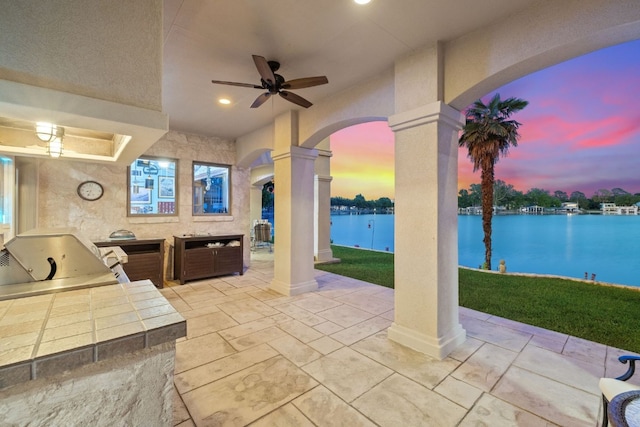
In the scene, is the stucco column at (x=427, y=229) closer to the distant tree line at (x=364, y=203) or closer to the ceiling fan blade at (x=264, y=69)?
the ceiling fan blade at (x=264, y=69)

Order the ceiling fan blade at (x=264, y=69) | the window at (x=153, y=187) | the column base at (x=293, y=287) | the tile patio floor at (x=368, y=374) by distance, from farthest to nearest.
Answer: the window at (x=153, y=187), the column base at (x=293, y=287), the ceiling fan blade at (x=264, y=69), the tile patio floor at (x=368, y=374)

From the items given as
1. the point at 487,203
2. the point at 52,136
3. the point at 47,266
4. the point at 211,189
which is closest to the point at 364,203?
the point at 487,203

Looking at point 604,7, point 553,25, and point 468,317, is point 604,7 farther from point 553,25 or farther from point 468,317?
point 468,317

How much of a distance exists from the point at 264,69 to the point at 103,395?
278cm

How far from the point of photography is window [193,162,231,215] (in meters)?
6.03

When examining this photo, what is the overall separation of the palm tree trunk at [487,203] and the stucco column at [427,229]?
6.08m

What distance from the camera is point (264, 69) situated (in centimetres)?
266

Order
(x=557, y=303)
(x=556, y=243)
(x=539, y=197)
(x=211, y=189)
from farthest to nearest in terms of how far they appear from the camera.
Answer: (x=539, y=197)
(x=556, y=243)
(x=211, y=189)
(x=557, y=303)

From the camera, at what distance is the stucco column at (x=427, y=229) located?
261 centimetres

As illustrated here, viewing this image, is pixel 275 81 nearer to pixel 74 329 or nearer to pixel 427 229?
pixel 427 229

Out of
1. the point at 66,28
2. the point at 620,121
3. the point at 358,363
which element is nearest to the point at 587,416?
the point at 358,363

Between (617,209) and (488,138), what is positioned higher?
(488,138)

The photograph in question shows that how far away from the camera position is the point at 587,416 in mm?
1796

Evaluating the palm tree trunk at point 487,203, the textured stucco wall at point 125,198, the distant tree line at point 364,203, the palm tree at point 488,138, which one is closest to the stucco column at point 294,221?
the textured stucco wall at point 125,198
